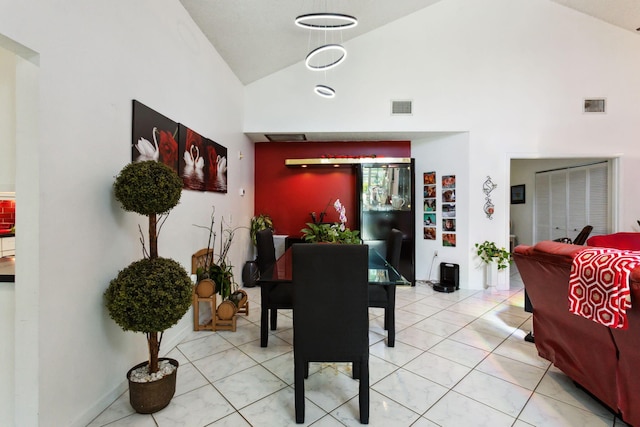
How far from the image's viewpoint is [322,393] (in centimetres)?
187

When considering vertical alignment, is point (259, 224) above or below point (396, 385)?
above

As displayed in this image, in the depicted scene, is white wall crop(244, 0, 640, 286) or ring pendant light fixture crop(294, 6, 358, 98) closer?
ring pendant light fixture crop(294, 6, 358, 98)

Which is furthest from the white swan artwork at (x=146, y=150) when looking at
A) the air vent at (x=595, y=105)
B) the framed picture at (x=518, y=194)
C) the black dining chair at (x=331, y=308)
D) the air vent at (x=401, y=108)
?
the framed picture at (x=518, y=194)

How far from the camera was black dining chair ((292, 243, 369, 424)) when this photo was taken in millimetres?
1490

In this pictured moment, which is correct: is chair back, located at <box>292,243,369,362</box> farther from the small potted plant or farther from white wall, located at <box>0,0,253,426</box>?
the small potted plant

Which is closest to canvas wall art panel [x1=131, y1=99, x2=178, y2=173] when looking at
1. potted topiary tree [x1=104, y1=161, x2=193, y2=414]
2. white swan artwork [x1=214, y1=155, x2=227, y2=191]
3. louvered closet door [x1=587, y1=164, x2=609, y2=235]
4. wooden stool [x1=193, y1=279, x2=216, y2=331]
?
potted topiary tree [x1=104, y1=161, x2=193, y2=414]

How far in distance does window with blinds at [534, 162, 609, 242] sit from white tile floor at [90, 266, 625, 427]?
9.64 feet

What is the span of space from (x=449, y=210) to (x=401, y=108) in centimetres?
180

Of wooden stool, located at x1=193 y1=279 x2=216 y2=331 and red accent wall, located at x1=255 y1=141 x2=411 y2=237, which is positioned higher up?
red accent wall, located at x1=255 y1=141 x2=411 y2=237

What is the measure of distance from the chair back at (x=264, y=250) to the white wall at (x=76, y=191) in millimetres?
813

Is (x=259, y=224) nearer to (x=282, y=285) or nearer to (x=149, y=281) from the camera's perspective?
(x=282, y=285)

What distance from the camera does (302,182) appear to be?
4992mm

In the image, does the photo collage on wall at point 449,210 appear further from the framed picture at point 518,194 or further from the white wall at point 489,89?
the framed picture at point 518,194

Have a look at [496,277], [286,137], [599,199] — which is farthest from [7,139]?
[599,199]
